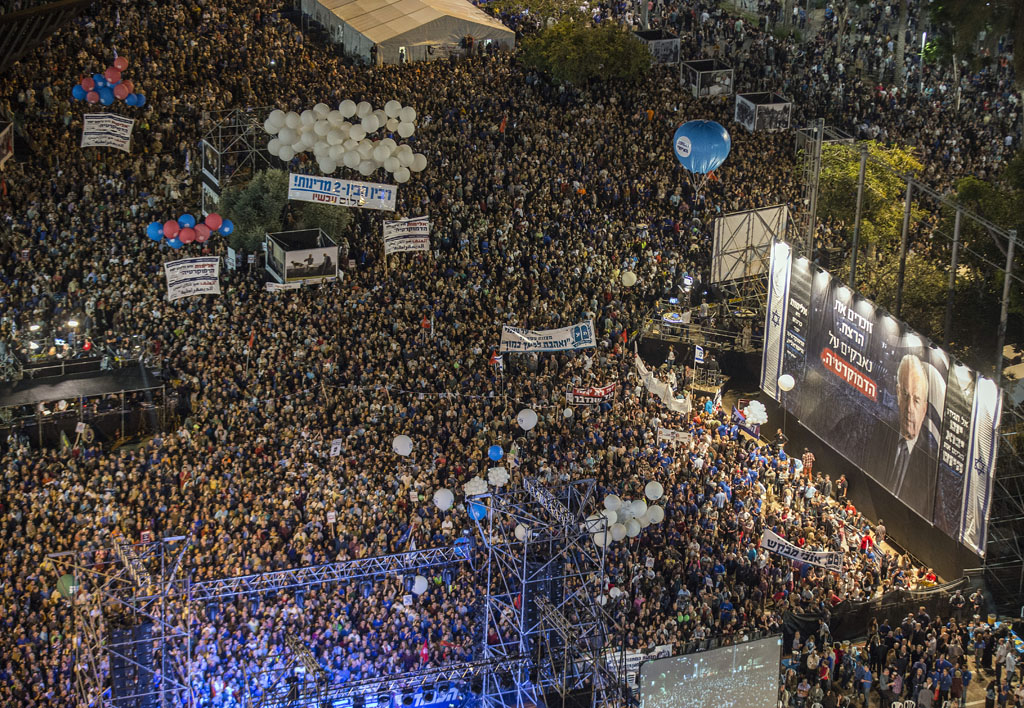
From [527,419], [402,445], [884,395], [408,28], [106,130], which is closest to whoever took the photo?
[884,395]

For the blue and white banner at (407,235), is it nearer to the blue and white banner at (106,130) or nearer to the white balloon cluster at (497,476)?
the blue and white banner at (106,130)

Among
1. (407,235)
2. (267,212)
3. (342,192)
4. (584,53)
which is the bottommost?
(407,235)

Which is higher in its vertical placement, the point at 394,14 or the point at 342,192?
the point at 394,14

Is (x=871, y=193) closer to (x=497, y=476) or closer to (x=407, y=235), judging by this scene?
(x=407, y=235)

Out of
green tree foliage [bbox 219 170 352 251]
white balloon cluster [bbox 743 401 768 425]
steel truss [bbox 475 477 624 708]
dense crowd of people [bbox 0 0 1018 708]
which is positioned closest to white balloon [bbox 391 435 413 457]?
dense crowd of people [bbox 0 0 1018 708]

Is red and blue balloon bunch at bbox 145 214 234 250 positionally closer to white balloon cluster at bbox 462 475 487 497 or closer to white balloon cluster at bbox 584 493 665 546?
white balloon cluster at bbox 462 475 487 497

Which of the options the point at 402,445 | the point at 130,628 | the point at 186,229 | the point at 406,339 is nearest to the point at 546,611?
the point at 402,445

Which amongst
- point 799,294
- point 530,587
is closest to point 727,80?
point 799,294
